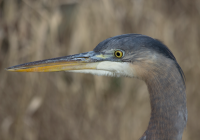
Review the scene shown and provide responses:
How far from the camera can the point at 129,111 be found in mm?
2824

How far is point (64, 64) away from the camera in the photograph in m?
1.48

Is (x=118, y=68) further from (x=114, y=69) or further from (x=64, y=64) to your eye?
(x=64, y=64)

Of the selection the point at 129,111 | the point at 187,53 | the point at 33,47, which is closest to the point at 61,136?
the point at 129,111

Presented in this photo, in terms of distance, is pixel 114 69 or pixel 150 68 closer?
pixel 150 68

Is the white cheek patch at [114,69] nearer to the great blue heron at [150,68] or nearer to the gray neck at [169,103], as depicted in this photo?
the great blue heron at [150,68]

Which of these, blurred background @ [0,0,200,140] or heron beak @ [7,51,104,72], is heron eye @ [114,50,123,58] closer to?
heron beak @ [7,51,104,72]

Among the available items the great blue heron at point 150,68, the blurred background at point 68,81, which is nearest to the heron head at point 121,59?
the great blue heron at point 150,68

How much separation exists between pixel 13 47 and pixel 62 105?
89 cm

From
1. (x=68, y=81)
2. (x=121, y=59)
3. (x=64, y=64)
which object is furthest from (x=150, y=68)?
(x=68, y=81)

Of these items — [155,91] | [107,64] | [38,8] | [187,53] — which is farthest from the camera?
[187,53]

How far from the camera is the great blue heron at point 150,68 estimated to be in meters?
1.30

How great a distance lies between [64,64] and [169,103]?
69 cm

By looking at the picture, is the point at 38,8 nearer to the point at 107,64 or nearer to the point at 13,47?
the point at 13,47

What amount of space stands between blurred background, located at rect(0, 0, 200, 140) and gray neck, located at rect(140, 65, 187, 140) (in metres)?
1.43
